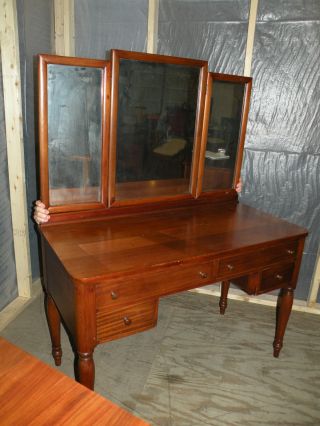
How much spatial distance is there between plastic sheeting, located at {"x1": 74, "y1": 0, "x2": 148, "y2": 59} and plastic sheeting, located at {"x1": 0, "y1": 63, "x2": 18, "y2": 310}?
791 mm

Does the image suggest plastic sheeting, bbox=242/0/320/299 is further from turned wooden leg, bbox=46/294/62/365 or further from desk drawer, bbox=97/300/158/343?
turned wooden leg, bbox=46/294/62/365

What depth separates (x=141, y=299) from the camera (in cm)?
144

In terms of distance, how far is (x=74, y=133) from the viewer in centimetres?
169

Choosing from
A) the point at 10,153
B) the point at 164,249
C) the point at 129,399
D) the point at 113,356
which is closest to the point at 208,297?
the point at 113,356

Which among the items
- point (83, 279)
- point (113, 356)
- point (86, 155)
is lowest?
point (113, 356)

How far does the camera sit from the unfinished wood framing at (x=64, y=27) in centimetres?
246

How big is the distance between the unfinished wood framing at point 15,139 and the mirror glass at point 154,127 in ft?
2.82

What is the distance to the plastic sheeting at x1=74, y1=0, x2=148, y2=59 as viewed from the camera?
95.0 inches

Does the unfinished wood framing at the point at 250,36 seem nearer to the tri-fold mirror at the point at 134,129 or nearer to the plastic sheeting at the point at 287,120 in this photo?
the plastic sheeting at the point at 287,120

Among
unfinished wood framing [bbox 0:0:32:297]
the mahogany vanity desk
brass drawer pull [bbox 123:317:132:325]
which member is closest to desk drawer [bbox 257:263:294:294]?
the mahogany vanity desk

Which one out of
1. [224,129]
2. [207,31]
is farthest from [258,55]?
[224,129]

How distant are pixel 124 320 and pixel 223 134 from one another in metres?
1.33

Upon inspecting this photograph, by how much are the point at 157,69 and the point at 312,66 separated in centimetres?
117

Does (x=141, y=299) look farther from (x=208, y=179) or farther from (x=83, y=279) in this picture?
(x=208, y=179)
